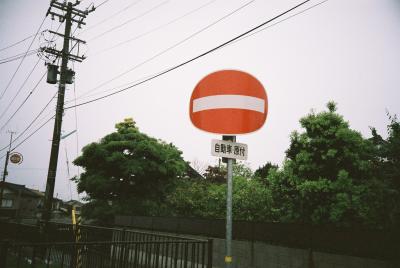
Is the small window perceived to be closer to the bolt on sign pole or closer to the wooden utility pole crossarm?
the wooden utility pole crossarm

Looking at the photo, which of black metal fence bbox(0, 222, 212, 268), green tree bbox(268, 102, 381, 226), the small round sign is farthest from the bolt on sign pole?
the small round sign

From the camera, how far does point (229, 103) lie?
9.71 ft

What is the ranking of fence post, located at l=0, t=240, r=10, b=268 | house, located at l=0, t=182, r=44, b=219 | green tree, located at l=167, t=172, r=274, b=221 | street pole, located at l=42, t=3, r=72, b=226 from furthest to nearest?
1. house, located at l=0, t=182, r=44, b=219
2. green tree, located at l=167, t=172, r=274, b=221
3. street pole, located at l=42, t=3, r=72, b=226
4. fence post, located at l=0, t=240, r=10, b=268

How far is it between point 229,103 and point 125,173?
740 inches

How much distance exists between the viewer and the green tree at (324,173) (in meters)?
11.5

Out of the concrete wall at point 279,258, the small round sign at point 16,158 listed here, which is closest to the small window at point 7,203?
the small round sign at point 16,158

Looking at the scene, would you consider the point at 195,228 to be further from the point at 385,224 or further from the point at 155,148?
the point at 155,148

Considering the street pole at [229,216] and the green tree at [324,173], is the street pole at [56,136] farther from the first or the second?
the street pole at [229,216]

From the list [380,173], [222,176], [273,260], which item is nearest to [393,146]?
[380,173]

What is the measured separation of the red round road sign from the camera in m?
2.90

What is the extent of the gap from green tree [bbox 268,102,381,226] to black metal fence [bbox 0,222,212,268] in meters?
4.75

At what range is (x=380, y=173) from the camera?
305 inches

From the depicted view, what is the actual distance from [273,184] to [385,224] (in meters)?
6.94

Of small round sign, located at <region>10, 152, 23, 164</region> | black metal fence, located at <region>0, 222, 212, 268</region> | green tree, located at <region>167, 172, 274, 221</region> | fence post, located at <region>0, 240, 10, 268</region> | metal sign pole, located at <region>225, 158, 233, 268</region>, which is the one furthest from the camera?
small round sign, located at <region>10, 152, 23, 164</region>
